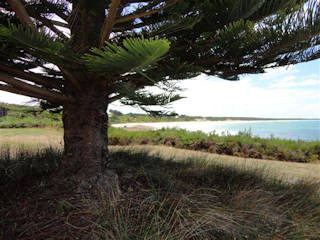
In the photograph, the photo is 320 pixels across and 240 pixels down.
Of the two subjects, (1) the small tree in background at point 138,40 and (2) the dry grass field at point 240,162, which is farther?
(2) the dry grass field at point 240,162

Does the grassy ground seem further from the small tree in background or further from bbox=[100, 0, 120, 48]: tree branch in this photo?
bbox=[100, 0, 120, 48]: tree branch

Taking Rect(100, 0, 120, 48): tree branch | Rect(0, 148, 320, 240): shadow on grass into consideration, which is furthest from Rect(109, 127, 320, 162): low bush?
Rect(100, 0, 120, 48): tree branch

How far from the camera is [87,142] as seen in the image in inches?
77.8

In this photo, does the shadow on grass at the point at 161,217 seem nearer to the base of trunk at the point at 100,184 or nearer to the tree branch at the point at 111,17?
the base of trunk at the point at 100,184

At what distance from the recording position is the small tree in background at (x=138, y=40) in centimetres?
166

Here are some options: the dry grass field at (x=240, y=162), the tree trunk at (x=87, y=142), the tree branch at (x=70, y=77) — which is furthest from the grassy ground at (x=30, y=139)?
the tree branch at (x=70, y=77)

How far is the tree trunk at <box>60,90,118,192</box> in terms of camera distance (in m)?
1.92

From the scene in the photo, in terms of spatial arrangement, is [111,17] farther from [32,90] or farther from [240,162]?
[240,162]

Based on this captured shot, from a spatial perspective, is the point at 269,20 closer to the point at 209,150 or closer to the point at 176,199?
the point at 176,199

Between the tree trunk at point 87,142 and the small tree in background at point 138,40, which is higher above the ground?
the small tree in background at point 138,40

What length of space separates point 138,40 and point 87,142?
1092 mm

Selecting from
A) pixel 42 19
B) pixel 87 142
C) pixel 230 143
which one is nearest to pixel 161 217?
pixel 87 142

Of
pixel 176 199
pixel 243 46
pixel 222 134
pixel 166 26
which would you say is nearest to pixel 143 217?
pixel 176 199

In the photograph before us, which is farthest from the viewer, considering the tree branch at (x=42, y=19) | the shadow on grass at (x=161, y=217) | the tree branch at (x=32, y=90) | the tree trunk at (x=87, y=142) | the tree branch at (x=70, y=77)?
the tree branch at (x=42, y=19)
